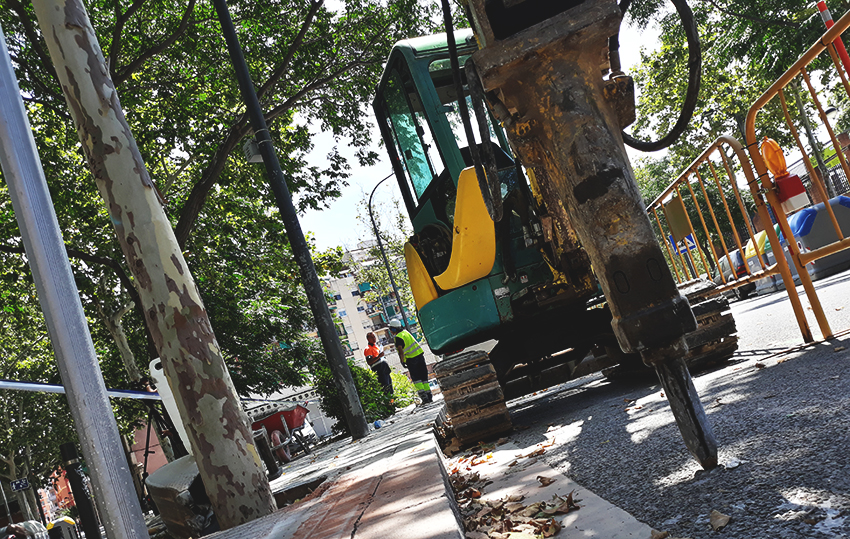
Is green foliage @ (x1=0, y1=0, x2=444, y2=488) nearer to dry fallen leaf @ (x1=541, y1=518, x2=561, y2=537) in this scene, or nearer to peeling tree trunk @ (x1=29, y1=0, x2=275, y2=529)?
peeling tree trunk @ (x1=29, y1=0, x2=275, y2=529)

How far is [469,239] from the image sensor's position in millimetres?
5715

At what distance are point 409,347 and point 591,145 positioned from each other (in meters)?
12.5

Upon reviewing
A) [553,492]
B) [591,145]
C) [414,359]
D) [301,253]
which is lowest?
[553,492]

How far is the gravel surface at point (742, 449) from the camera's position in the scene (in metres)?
2.16

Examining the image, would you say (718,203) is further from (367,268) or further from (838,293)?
(838,293)

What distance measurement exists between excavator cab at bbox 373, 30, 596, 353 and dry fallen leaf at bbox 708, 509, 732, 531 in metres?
3.39

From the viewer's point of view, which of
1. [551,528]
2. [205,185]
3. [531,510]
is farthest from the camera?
[205,185]

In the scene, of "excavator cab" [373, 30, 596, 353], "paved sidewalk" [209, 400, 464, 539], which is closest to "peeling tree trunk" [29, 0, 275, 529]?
"paved sidewalk" [209, 400, 464, 539]

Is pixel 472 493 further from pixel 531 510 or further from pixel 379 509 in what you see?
pixel 379 509

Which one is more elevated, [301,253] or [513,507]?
[301,253]

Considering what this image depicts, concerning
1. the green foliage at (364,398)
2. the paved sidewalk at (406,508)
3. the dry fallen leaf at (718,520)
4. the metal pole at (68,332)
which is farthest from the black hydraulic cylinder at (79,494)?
the green foliage at (364,398)

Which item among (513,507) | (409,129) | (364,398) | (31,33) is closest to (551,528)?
(513,507)

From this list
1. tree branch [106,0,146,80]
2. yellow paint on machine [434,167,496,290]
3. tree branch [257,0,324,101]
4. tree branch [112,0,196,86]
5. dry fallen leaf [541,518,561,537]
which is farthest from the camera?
tree branch [257,0,324,101]

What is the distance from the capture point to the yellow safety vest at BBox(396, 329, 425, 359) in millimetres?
14711
